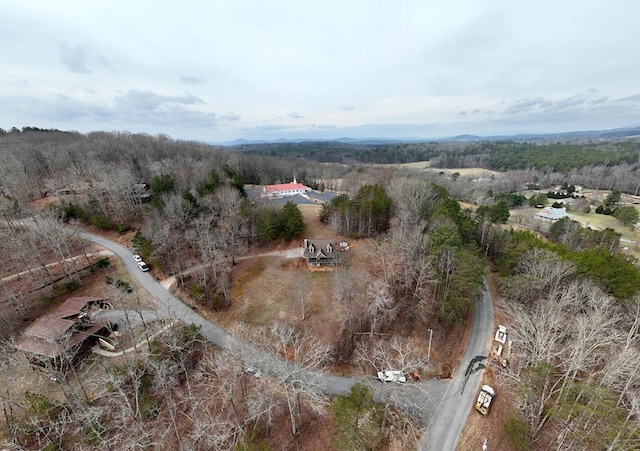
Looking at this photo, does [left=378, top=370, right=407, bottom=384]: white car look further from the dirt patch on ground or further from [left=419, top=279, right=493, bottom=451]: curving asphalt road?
the dirt patch on ground

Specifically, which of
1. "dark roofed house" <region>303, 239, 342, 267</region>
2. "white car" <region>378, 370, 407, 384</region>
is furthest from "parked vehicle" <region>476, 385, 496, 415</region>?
"dark roofed house" <region>303, 239, 342, 267</region>

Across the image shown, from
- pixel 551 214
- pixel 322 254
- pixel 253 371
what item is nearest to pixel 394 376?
pixel 253 371

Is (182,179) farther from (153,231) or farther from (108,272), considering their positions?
(108,272)

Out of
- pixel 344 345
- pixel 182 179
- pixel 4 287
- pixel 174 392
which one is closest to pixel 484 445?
pixel 344 345

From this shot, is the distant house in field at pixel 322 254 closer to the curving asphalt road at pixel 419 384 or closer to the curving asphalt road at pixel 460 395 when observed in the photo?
the curving asphalt road at pixel 419 384

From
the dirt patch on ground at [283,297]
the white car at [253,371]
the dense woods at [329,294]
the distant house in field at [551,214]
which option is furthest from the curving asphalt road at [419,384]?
the distant house in field at [551,214]

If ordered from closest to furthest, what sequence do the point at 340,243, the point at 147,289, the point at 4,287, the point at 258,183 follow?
the point at 4,287 → the point at 147,289 → the point at 340,243 → the point at 258,183
